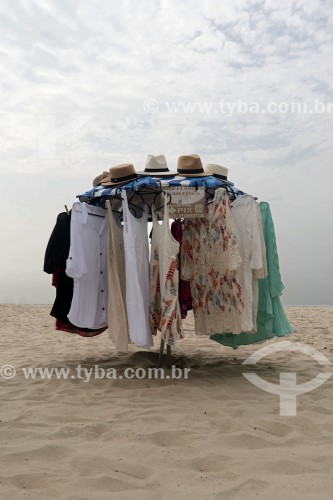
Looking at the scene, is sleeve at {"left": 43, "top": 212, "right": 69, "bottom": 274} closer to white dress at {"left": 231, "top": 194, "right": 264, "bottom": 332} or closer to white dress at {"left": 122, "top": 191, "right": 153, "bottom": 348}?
white dress at {"left": 122, "top": 191, "right": 153, "bottom": 348}

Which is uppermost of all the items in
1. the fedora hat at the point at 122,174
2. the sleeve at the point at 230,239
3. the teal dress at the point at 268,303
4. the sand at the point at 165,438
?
the fedora hat at the point at 122,174

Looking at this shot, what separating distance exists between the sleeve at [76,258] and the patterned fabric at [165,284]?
27.4 inches

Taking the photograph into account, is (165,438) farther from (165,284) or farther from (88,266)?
(88,266)

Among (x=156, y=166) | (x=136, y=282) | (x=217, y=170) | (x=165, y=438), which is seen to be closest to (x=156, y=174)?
(x=156, y=166)

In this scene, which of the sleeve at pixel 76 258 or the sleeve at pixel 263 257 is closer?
the sleeve at pixel 76 258

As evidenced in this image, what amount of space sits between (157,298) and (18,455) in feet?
7.24

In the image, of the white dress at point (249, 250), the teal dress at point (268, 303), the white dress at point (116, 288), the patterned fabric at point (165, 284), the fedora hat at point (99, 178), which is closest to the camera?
the patterned fabric at point (165, 284)

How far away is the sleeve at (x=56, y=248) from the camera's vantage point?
5180 millimetres

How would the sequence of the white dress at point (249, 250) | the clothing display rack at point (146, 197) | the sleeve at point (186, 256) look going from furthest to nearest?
the sleeve at point (186, 256)
the white dress at point (249, 250)
the clothing display rack at point (146, 197)

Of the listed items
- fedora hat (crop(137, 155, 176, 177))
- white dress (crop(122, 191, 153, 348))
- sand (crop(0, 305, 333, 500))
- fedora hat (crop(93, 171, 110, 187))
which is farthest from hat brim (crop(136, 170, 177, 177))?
sand (crop(0, 305, 333, 500))

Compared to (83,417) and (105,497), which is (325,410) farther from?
(105,497)

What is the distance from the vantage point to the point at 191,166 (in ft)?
16.8

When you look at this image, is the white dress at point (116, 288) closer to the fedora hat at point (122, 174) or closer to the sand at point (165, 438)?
the fedora hat at point (122, 174)

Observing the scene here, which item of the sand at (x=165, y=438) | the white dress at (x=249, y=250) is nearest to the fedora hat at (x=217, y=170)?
the white dress at (x=249, y=250)
